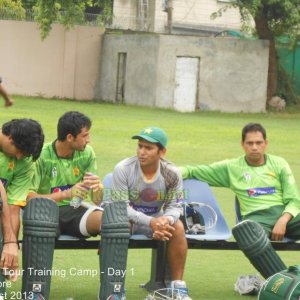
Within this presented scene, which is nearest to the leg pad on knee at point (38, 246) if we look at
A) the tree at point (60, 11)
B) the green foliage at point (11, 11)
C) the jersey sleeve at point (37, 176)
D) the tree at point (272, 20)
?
the jersey sleeve at point (37, 176)

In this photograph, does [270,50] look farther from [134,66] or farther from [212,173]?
[212,173]

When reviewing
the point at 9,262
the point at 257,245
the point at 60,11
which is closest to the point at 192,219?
the point at 257,245

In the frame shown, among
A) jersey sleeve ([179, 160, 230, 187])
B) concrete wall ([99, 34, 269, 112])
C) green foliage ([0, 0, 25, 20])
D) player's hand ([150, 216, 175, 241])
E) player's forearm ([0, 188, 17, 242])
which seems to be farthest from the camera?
green foliage ([0, 0, 25, 20])

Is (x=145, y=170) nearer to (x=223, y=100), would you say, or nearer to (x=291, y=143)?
(x=291, y=143)

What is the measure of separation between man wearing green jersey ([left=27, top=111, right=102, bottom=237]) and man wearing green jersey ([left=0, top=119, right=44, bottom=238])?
16cm

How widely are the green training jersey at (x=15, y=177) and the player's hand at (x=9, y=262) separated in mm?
529

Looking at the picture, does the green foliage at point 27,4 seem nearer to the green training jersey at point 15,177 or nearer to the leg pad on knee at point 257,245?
the green training jersey at point 15,177

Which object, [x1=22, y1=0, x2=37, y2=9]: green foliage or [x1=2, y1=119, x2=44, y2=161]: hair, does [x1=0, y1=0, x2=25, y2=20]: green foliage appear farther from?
[x1=2, y1=119, x2=44, y2=161]: hair

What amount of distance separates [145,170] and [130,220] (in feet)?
1.42

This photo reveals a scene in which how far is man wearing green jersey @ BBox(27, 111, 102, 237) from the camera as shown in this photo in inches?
281

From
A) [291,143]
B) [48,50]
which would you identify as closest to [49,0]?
[48,50]

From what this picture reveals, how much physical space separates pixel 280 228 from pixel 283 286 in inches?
45.5

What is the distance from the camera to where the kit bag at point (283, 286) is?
6.36 meters

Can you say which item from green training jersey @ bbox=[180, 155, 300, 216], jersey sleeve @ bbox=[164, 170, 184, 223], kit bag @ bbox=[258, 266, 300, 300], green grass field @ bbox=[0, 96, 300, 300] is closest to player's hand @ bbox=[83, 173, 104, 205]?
jersey sleeve @ bbox=[164, 170, 184, 223]
